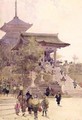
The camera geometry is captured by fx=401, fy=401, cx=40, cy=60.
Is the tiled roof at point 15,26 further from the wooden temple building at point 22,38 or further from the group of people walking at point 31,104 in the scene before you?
the group of people walking at point 31,104

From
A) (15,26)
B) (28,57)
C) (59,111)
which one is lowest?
(59,111)

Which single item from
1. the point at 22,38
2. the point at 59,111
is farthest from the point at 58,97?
the point at 22,38

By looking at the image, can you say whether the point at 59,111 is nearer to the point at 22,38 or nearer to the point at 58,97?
the point at 58,97

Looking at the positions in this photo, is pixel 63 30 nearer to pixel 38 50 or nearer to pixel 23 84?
pixel 38 50

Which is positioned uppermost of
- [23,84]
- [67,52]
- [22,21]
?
[22,21]

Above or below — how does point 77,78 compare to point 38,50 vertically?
below

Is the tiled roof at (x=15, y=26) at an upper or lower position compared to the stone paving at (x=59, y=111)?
upper

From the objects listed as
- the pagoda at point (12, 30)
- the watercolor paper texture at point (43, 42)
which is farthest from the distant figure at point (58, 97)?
the pagoda at point (12, 30)

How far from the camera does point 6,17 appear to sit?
2.89m

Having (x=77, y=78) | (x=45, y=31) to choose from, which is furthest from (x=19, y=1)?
(x=77, y=78)

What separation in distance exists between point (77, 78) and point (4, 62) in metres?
0.53

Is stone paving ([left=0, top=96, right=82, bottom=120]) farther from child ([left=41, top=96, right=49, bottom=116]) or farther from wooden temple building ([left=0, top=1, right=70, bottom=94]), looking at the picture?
wooden temple building ([left=0, top=1, right=70, bottom=94])

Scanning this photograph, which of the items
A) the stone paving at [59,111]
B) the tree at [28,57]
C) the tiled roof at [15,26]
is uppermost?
the tiled roof at [15,26]

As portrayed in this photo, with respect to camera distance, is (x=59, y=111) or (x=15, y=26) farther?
(x=15, y=26)
